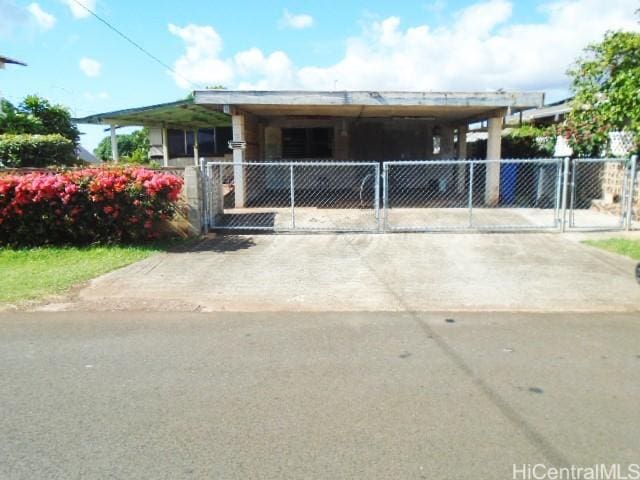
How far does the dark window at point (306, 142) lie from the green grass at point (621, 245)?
10.9 meters

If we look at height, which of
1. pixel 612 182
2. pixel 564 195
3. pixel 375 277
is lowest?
pixel 375 277

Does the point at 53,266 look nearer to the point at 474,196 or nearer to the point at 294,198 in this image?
the point at 294,198

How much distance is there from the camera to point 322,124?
58.2ft

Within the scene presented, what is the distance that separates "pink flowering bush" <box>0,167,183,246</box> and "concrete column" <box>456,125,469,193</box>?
1186cm

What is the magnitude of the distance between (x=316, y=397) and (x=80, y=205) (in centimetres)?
690

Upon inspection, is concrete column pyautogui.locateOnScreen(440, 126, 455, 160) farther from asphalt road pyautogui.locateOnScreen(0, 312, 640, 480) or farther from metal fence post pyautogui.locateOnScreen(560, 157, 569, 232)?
asphalt road pyautogui.locateOnScreen(0, 312, 640, 480)

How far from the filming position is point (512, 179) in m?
15.3

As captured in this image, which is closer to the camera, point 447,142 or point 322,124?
point 322,124

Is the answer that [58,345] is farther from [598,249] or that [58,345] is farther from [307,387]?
[598,249]

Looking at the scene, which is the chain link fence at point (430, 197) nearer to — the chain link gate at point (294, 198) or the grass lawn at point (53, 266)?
the chain link gate at point (294, 198)

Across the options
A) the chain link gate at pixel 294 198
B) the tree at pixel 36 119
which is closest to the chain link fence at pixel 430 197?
the chain link gate at pixel 294 198

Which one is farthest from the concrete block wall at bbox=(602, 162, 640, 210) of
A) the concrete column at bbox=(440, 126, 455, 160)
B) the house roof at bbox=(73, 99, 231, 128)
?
the house roof at bbox=(73, 99, 231, 128)

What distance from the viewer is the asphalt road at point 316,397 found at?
2.70 metres

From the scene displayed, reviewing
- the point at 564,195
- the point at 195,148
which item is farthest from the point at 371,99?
the point at 195,148
